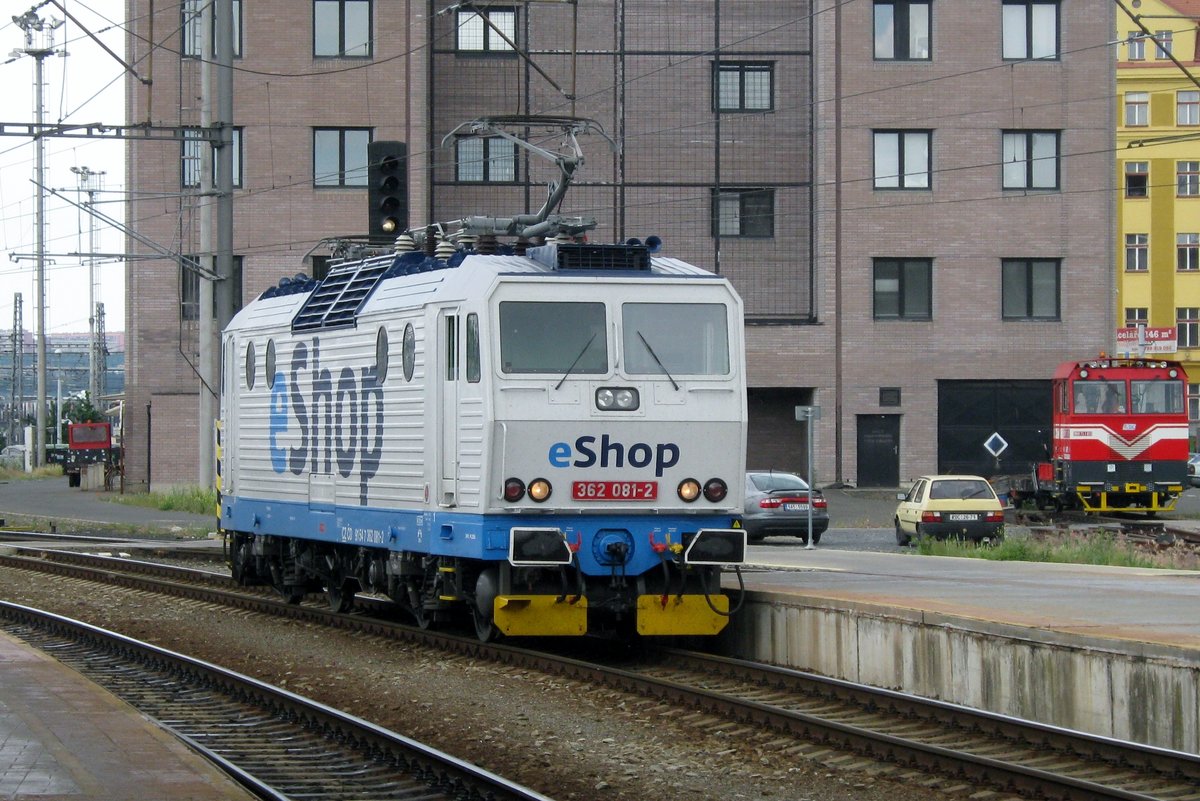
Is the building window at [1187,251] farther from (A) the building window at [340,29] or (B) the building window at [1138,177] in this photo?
(A) the building window at [340,29]

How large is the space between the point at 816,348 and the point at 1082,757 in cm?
4045

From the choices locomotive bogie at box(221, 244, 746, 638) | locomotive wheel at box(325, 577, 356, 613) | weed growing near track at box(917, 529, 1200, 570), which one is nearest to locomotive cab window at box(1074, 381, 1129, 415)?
weed growing near track at box(917, 529, 1200, 570)

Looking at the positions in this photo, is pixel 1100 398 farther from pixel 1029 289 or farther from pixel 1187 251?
pixel 1187 251

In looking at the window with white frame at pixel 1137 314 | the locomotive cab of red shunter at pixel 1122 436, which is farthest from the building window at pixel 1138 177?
the locomotive cab of red shunter at pixel 1122 436

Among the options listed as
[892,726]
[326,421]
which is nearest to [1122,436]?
[326,421]

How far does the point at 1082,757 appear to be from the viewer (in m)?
9.99

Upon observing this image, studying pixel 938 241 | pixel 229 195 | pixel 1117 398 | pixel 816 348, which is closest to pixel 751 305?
pixel 816 348

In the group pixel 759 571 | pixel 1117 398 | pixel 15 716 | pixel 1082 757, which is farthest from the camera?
pixel 1117 398

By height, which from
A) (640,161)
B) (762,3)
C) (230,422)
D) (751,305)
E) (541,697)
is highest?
(762,3)

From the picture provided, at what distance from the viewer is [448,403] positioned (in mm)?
14586

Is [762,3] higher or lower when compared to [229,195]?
higher

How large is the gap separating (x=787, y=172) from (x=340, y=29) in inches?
522

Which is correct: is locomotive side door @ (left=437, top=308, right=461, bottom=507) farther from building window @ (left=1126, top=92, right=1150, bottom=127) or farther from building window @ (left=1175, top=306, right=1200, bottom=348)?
building window @ (left=1126, top=92, right=1150, bottom=127)

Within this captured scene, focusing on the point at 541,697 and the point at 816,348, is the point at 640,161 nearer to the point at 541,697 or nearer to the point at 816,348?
the point at 816,348
